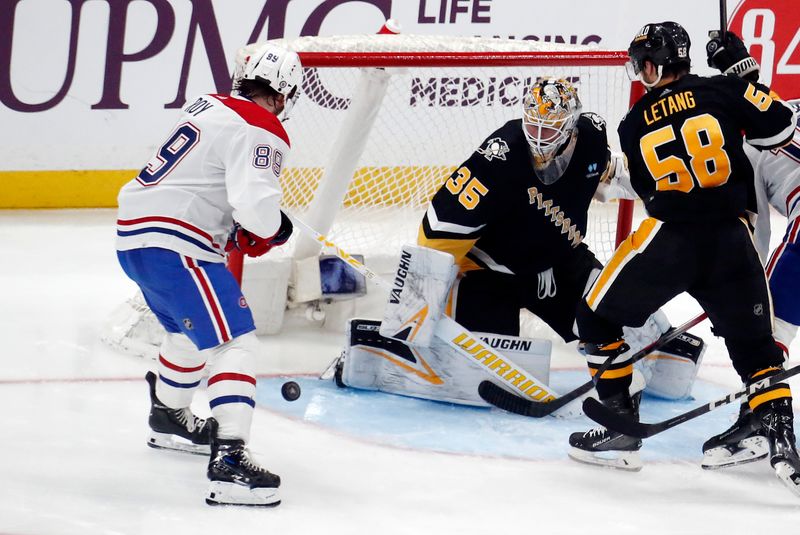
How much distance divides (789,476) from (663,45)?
3.40 ft

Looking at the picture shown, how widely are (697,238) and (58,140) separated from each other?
3296 mm

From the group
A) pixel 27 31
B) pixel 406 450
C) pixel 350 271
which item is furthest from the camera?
pixel 27 31

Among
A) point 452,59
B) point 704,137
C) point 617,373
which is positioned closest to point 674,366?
point 617,373

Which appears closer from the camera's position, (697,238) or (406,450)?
(697,238)

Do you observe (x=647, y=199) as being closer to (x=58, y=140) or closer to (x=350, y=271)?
(x=350, y=271)

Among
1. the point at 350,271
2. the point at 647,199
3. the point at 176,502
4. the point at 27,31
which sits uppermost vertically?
the point at 27,31

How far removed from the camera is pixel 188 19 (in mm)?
5320

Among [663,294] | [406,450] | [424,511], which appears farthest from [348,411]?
[663,294]

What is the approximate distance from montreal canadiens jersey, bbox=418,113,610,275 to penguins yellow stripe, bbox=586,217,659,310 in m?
0.48

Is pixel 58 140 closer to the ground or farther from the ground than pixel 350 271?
farther from the ground

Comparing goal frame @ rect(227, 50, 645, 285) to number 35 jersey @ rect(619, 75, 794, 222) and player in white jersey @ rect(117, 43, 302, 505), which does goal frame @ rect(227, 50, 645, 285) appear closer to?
player in white jersey @ rect(117, 43, 302, 505)

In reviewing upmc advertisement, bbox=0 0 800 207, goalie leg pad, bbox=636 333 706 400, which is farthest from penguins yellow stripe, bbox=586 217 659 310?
upmc advertisement, bbox=0 0 800 207

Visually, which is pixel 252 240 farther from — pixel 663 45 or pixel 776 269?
pixel 776 269

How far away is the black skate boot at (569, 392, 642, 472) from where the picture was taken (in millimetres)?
3109
